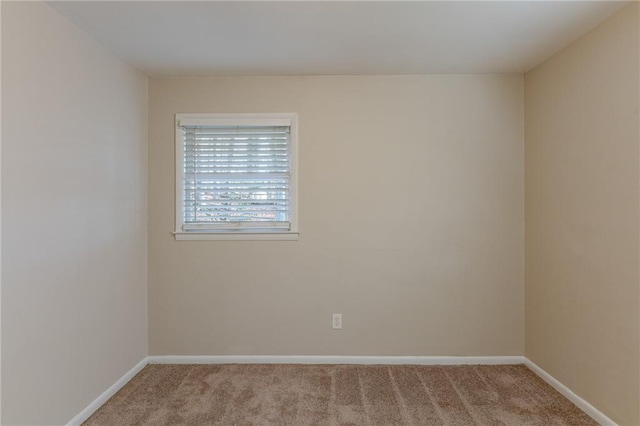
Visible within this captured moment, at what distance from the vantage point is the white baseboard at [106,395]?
2539 millimetres

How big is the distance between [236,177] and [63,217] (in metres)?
1.40

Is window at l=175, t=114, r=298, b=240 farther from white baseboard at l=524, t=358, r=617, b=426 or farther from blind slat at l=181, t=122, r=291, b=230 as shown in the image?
white baseboard at l=524, t=358, r=617, b=426

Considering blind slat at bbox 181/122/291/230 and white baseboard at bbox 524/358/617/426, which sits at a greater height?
blind slat at bbox 181/122/291/230

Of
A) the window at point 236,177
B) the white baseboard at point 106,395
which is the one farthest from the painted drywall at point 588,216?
the white baseboard at point 106,395

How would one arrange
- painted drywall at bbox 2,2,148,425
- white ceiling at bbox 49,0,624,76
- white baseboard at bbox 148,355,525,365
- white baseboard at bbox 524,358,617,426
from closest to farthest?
painted drywall at bbox 2,2,148,425 < white ceiling at bbox 49,0,624,76 < white baseboard at bbox 524,358,617,426 < white baseboard at bbox 148,355,525,365

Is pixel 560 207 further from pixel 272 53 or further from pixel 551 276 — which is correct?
pixel 272 53

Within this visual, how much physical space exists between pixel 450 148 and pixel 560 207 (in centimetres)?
95

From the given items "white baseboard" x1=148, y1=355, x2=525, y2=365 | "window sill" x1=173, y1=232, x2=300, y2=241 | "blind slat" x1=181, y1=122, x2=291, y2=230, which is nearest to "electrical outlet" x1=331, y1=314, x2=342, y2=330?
"white baseboard" x1=148, y1=355, x2=525, y2=365

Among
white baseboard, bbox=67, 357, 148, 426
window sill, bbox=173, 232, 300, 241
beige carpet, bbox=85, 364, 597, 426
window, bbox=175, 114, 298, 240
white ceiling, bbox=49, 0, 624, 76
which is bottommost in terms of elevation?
beige carpet, bbox=85, 364, 597, 426

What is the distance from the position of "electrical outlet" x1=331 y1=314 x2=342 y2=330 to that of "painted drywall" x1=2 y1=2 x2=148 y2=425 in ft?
5.21

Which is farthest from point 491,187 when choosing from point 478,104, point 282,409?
point 282,409

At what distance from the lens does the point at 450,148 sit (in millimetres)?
3492

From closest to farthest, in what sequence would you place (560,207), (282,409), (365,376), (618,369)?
(618,369) → (282,409) → (560,207) → (365,376)

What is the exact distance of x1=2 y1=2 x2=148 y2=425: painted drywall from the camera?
6.66 ft
